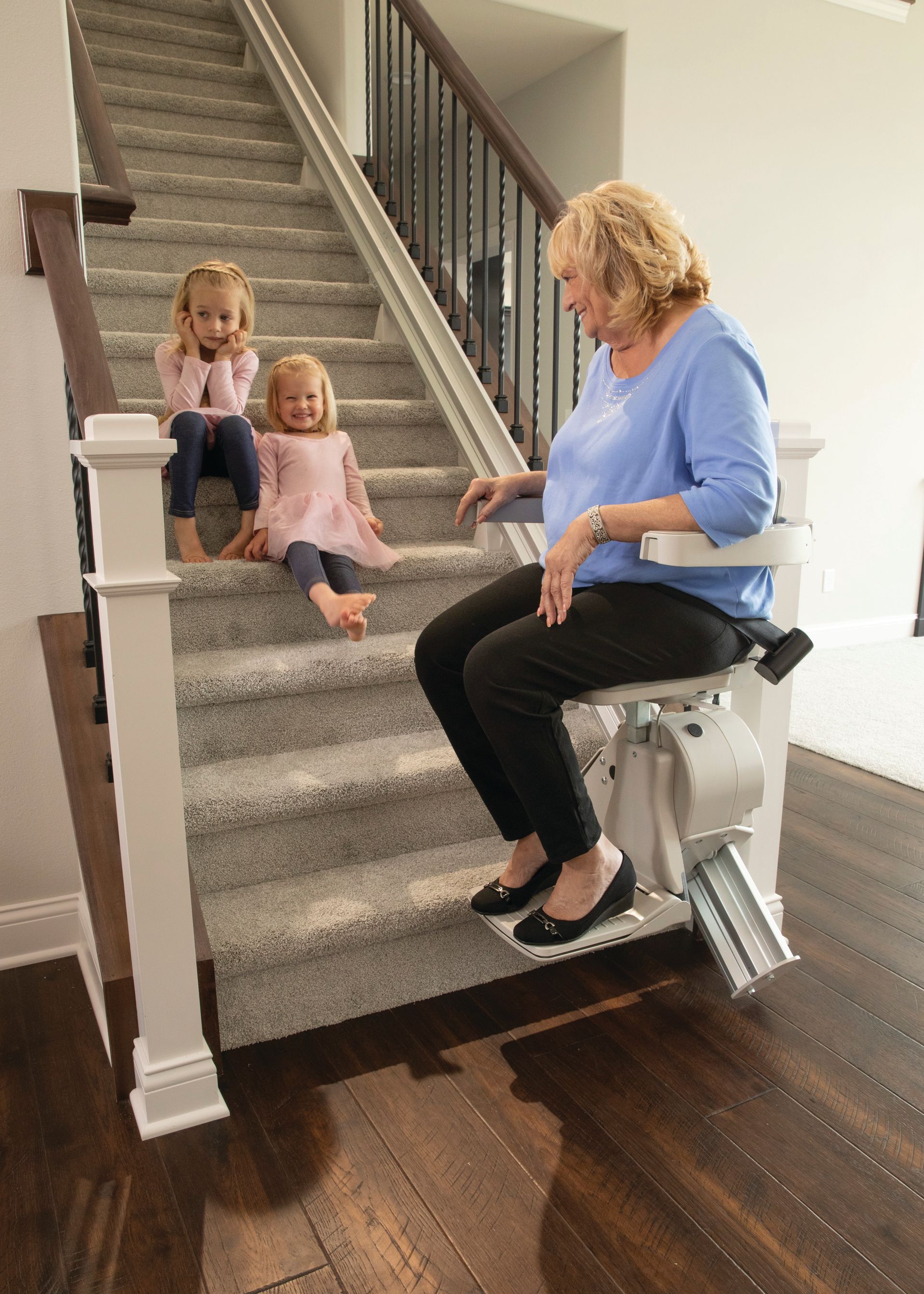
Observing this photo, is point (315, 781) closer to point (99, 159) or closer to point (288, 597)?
point (288, 597)

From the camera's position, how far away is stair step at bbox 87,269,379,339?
9.23 feet

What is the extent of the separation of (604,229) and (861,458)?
12.2 feet

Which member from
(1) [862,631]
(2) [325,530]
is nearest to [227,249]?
(2) [325,530]

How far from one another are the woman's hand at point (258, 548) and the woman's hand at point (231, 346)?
479 mm

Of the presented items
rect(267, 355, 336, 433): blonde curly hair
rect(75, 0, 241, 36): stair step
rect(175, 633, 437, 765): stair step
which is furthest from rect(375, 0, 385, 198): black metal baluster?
rect(175, 633, 437, 765): stair step

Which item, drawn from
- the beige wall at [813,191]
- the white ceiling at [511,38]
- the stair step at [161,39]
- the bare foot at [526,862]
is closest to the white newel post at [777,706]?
the bare foot at [526,862]

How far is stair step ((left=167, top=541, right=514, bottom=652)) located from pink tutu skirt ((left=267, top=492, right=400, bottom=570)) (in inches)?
1.6

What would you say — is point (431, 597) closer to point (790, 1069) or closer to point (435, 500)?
point (435, 500)

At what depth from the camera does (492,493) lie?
1.78m

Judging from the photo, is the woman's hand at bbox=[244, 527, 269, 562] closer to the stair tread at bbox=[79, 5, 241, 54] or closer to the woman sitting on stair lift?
the woman sitting on stair lift

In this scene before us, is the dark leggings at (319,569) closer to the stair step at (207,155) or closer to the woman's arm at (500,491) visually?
the woman's arm at (500,491)

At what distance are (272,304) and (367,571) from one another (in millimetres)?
1231

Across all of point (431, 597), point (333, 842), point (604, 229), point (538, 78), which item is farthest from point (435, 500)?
point (538, 78)

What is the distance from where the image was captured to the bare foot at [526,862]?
1.68 metres
